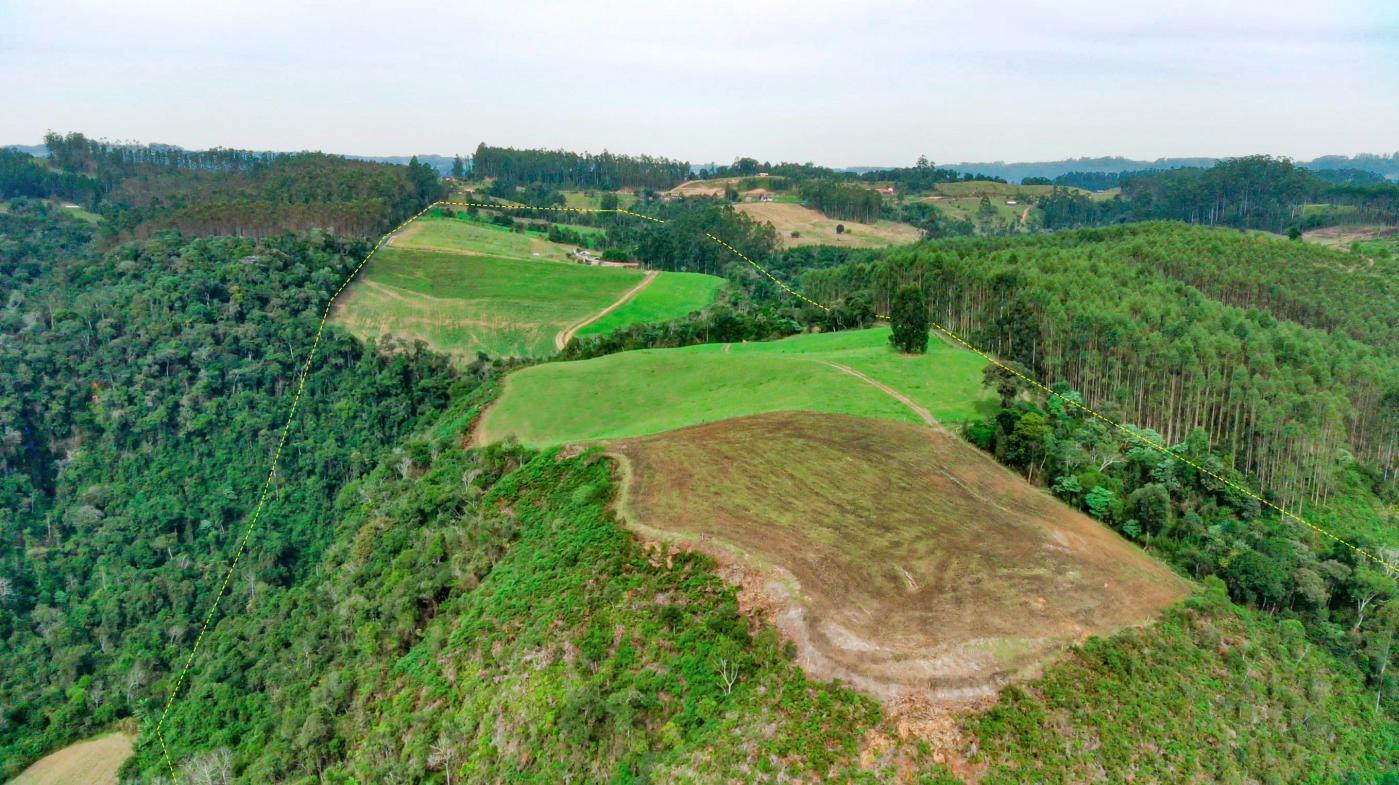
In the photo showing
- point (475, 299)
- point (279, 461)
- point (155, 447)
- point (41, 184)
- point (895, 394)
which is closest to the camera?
point (895, 394)

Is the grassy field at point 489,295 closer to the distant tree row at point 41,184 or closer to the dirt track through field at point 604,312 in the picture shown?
the dirt track through field at point 604,312

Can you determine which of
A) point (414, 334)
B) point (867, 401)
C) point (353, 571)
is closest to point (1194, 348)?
point (867, 401)

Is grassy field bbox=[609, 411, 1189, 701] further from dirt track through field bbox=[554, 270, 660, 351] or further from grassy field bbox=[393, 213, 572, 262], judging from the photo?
grassy field bbox=[393, 213, 572, 262]

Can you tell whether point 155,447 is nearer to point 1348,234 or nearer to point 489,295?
point 489,295

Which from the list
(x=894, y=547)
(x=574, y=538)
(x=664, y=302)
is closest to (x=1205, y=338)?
(x=894, y=547)

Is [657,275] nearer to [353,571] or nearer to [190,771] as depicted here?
[353,571]

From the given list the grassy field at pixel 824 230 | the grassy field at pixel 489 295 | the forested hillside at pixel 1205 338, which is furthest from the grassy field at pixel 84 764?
the grassy field at pixel 824 230
